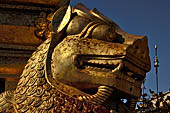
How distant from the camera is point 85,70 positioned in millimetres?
2570

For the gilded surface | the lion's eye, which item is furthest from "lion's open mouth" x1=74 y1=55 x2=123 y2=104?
the lion's eye

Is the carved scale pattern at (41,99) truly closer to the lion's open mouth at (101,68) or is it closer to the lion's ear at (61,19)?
the lion's open mouth at (101,68)

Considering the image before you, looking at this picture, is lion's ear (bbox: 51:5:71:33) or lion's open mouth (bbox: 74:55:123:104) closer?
lion's open mouth (bbox: 74:55:123:104)

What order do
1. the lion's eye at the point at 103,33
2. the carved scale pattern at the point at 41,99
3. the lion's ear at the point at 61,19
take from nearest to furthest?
the carved scale pattern at the point at 41,99 < the lion's eye at the point at 103,33 < the lion's ear at the point at 61,19

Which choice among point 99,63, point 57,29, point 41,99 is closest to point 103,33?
point 99,63

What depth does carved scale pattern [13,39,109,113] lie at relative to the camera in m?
2.48

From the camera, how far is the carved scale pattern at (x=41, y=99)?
2484mm

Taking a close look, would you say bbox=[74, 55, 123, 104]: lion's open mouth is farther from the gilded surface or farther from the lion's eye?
the lion's eye

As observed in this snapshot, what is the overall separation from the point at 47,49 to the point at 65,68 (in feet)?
0.96

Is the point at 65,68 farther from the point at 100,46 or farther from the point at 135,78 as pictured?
the point at 135,78

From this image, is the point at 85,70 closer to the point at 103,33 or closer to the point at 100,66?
the point at 100,66

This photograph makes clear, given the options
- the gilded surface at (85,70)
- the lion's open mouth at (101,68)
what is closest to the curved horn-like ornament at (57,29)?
the gilded surface at (85,70)

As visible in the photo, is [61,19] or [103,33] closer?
[103,33]

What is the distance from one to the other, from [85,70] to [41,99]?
0.40 meters
